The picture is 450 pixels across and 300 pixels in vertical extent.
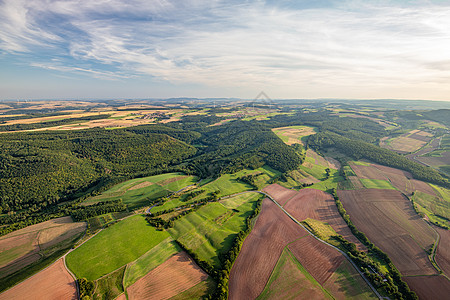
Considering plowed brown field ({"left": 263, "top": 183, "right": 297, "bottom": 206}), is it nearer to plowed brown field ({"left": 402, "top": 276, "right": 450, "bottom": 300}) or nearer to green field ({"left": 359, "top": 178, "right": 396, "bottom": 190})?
green field ({"left": 359, "top": 178, "right": 396, "bottom": 190})

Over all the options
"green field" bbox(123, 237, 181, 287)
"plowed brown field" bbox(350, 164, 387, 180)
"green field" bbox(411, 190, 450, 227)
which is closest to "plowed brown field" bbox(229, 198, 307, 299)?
"green field" bbox(123, 237, 181, 287)

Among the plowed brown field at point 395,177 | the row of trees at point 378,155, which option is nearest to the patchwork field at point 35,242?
the plowed brown field at point 395,177

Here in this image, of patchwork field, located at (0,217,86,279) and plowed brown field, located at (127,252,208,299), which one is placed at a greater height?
patchwork field, located at (0,217,86,279)

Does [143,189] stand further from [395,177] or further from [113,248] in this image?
[395,177]

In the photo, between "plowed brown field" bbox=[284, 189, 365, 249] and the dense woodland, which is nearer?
"plowed brown field" bbox=[284, 189, 365, 249]

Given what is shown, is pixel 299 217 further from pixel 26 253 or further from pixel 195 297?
pixel 26 253

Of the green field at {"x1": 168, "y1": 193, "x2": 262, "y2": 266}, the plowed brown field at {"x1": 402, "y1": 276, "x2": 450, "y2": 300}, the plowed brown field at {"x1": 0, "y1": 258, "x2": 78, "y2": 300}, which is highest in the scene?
the plowed brown field at {"x1": 0, "y1": 258, "x2": 78, "y2": 300}

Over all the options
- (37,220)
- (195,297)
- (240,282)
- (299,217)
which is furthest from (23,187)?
(299,217)

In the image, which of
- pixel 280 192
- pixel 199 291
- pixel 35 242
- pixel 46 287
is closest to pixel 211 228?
pixel 199 291
